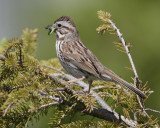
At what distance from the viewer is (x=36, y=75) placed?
9.98ft

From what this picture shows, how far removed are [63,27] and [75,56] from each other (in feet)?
2.02

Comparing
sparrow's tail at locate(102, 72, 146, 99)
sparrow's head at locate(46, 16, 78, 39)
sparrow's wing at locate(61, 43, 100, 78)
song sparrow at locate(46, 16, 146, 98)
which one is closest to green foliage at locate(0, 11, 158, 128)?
sparrow's tail at locate(102, 72, 146, 99)

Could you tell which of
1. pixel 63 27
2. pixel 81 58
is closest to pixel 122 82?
pixel 81 58

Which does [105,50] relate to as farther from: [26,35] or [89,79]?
[26,35]

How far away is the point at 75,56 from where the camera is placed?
458 centimetres

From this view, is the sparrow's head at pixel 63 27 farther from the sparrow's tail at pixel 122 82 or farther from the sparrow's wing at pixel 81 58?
the sparrow's tail at pixel 122 82

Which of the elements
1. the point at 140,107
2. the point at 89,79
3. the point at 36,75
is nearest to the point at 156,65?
the point at 89,79

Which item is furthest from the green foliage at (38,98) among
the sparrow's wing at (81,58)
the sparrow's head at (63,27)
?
the sparrow's head at (63,27)

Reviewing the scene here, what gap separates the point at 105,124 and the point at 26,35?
200 cm

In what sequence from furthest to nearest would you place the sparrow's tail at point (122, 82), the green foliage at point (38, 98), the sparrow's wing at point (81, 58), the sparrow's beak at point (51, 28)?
the sparrow's beak at point (51, 28) < the sparrow's wing at point (81, 58) < the sparrow's tail at point (122, 82) < the green foliage at point (38, 98)

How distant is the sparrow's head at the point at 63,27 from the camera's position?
480 cm

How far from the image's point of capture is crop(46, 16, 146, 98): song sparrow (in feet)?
13.7

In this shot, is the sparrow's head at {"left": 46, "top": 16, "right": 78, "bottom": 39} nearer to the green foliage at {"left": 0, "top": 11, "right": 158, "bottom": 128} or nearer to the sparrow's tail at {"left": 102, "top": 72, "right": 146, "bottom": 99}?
the sparrow's tail at {"left": 102, "top": 72, "right": 146, "bottom": 99}

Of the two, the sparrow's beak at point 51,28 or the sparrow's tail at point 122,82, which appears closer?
the sparrow's tail at point 122,82
